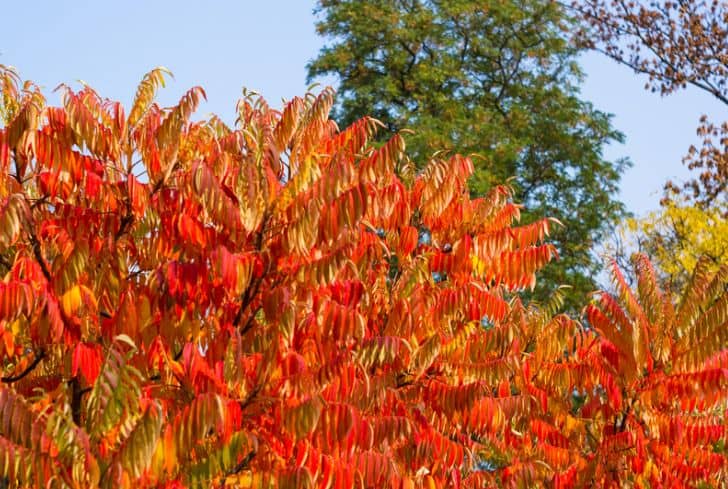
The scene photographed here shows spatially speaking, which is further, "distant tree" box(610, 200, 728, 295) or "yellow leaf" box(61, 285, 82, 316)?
"distant tree" box(610, 200, 728, 295)

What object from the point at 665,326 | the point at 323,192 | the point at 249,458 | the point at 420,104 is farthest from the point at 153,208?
the point at 420,104

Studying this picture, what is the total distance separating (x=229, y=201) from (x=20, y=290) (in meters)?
1.42

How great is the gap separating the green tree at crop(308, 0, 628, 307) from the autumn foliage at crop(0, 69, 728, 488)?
1985 centimetres

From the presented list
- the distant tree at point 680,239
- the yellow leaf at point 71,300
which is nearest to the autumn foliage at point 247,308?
the yellow leaf at point 71,300

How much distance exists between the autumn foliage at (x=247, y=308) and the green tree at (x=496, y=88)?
19847 mm

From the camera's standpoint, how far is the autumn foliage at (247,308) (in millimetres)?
6672

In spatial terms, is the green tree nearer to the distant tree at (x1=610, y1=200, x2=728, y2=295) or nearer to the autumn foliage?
the distant tree at (x1=610, y1=200, x2=728, y2=295)

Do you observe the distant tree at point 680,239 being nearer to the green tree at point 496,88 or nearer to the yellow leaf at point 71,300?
the green tree at point 496,88

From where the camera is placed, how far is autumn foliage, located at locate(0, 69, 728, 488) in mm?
6672

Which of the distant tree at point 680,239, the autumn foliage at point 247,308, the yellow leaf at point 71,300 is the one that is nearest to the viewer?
the autumn foliage at point 247,308

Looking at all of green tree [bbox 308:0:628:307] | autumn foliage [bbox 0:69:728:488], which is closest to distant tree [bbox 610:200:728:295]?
green tree [bbox 308:0:628:307]

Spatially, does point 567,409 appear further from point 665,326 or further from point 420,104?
point 420,104

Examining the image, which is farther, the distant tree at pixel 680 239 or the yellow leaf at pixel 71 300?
the distant tree at pixel 680 239

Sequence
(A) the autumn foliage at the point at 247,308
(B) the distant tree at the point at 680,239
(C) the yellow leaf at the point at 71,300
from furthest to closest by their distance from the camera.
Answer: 1. (B) the distant tree at the point at 680,239
2. (C) the yellow leaf at the point at 71,300
3. (A) the autumn foliage at the point at 247,308
